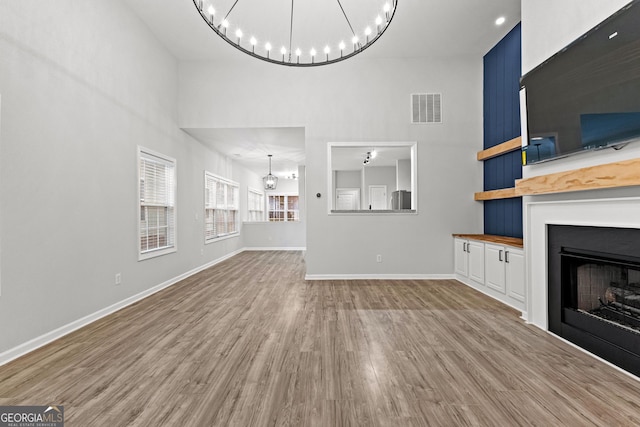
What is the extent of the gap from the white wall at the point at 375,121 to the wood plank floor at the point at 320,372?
1586mm

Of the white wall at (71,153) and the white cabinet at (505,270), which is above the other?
the white wall at (71,153)

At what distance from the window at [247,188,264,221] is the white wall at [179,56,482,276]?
18.2 ft

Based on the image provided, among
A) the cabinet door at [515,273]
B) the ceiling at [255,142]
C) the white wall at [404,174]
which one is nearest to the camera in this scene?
the cabinet door at [515,273]

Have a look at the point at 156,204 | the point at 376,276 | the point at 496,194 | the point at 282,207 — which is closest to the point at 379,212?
the point at 376,276

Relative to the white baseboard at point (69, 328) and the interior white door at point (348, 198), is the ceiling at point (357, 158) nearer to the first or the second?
the interior white door at point (348, 198)

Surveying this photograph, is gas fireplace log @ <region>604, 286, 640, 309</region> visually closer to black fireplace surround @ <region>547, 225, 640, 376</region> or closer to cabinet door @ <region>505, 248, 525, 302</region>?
black fireplace surround @ <region>547, 225, 640, 376</region>

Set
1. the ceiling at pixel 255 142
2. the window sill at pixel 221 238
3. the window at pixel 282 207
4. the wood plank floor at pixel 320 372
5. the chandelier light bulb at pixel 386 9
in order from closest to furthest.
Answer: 1. the wood plank floor at pixel 320 372
2. the chandelier light bulb at pixel 386 9
3. the ceiling at pixel 255 142
4. the window sill at pixel 221 238
5. the window at pixel 282 207

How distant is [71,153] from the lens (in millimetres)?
2803

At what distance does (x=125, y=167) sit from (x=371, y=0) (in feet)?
12.0

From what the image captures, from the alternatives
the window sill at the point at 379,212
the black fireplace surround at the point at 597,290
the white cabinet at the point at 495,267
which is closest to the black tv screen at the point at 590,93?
the black fireplace surround at the point at 597,290

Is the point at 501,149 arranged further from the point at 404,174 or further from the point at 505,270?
the point at 404,174

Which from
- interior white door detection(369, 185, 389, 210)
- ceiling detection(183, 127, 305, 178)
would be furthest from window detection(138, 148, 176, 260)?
interior white door detection(369, 185, 389, 210)

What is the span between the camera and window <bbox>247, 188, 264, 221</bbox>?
10396 millimetres

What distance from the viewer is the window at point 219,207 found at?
6.38 metres
